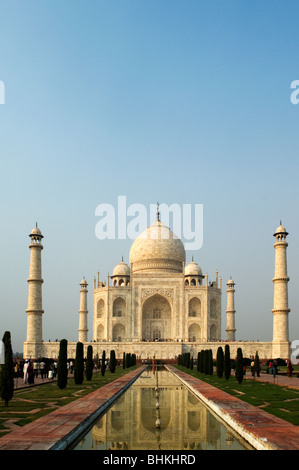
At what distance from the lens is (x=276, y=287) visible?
33844mm

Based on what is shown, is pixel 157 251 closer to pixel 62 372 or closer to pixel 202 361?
pixel 202 361

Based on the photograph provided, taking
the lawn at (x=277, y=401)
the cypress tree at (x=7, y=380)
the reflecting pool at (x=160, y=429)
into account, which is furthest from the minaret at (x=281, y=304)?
the cypress tree at (x=7, y=380)

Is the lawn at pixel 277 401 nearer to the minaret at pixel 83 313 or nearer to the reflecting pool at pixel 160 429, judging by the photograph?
the reflecting pool at pixel 160 429

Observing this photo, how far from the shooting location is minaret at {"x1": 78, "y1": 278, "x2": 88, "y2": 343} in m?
42.0

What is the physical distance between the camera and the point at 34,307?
3428 centimetres

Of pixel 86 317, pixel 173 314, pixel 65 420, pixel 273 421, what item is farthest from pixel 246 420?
pixel 86 317

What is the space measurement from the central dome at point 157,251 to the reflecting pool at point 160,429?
31.9 metres

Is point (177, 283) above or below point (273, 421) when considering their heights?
above

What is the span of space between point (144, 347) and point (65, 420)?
27602 millimetres

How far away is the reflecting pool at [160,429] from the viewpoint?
20.9ft

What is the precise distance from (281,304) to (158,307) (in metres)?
11.3

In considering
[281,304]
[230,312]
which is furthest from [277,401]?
[230,312]
